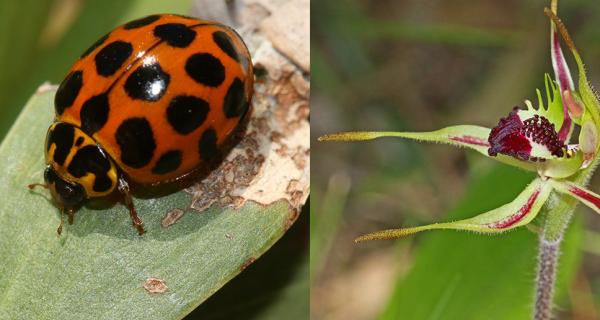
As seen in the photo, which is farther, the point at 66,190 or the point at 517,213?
the point at 66,190

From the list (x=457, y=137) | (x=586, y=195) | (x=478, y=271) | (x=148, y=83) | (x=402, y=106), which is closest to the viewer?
(x=586, y=195)

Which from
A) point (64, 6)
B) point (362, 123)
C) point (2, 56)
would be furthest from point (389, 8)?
point (2, 56)

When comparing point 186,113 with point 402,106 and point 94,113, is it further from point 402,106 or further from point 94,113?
point 402,106

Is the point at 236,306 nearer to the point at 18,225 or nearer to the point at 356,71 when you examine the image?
the point at 18,225

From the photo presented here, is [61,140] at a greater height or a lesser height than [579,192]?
lesser

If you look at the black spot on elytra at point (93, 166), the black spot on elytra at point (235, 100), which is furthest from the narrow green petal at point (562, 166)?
the black spot on elytra at point (93, 166)

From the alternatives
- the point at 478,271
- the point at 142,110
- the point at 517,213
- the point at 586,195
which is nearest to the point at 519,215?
the point at 517,213

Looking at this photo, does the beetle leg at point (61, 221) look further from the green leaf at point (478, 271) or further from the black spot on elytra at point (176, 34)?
the green leaf at point (478, 271)
